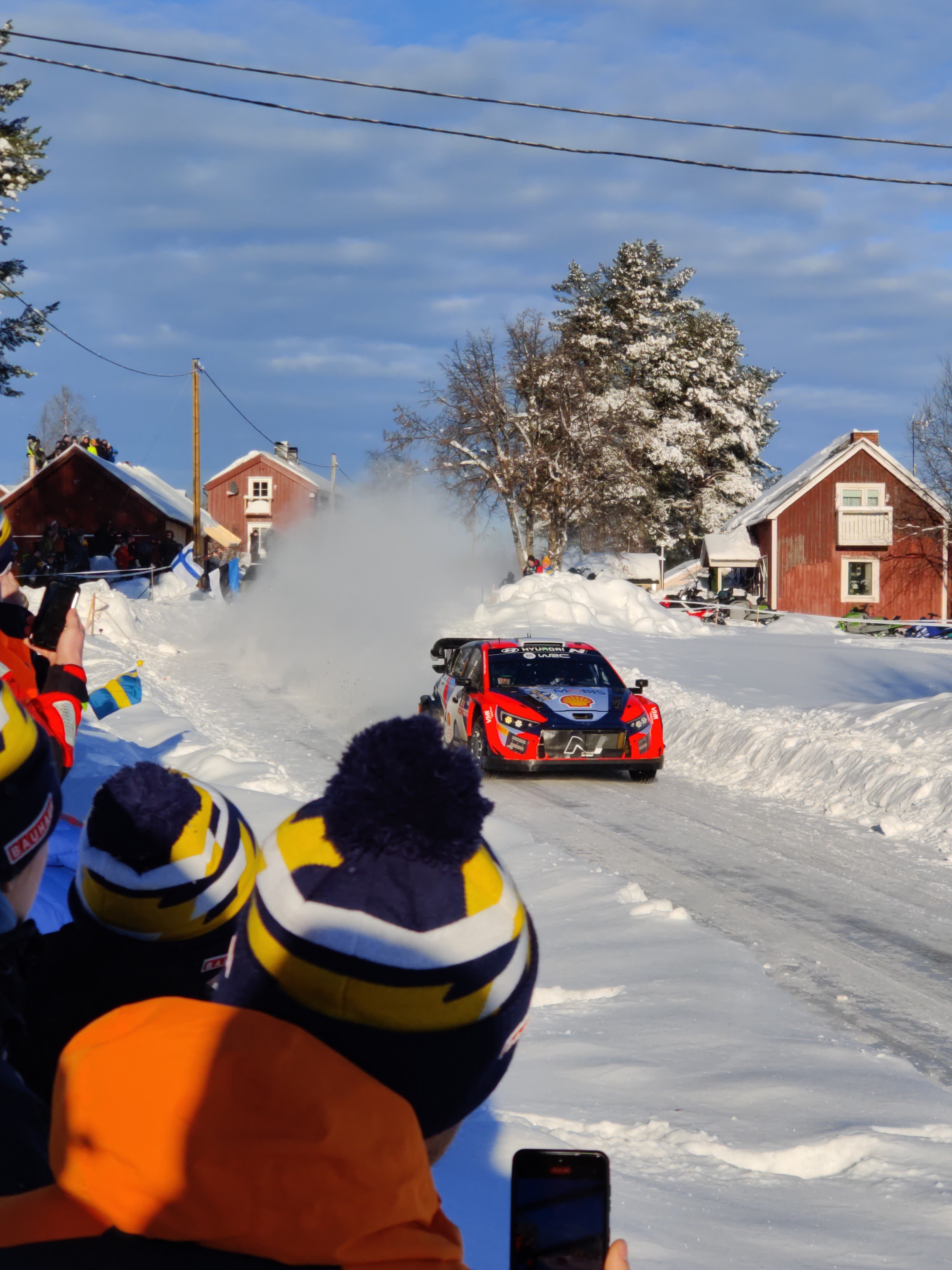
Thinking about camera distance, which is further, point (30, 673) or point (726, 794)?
point (726, 794)

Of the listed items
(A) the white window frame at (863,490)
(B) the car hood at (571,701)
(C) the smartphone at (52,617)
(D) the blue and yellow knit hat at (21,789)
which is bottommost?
(B) the car hood at (571,701)

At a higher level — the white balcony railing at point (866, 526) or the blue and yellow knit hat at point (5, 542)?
the white balcony railing at point (866, 526)

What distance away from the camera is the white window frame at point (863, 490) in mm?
46000

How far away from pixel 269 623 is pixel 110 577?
1175 cm

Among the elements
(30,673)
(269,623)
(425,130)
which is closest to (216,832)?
(30,673)

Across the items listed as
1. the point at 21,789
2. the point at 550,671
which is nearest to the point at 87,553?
the point at 550,671

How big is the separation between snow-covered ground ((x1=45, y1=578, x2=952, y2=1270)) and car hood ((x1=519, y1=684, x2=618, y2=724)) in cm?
78

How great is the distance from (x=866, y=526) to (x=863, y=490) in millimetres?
1568

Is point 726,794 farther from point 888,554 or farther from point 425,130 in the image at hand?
point 888,554

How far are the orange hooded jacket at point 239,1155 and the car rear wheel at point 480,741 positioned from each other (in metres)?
10.5

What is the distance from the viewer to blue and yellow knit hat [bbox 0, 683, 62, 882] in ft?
6.64

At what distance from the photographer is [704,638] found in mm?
27078

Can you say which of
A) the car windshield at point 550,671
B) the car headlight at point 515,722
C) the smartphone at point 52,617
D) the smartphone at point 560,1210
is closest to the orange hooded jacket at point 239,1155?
the smartphone at point 560,1210

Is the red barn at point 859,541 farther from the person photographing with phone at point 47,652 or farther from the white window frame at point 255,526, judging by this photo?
the person photographing with phone at point 47,652
